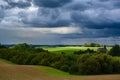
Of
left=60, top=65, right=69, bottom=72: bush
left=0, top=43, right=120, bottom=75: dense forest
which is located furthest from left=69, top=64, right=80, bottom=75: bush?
left=60, top=65, right=69, bottom=72: bush

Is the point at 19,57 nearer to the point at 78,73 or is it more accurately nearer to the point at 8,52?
the point at 8,52

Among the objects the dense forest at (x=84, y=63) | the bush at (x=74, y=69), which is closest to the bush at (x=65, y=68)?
the dense forest at (x=84, y=63)

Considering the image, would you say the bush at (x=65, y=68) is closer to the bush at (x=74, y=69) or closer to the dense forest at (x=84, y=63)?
the dense forest at (x=84, y=63)

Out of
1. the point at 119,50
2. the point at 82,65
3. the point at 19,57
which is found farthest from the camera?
the point at 119,50

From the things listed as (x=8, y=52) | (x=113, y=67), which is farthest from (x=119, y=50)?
(x=113, y=67)

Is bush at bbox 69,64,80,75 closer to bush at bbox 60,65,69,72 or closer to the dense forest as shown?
the dense forest

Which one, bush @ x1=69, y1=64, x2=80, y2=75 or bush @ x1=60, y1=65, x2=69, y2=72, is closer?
bush @ x1=69, y1=64, x2=80, y2=75

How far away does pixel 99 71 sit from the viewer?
7262 centimetres

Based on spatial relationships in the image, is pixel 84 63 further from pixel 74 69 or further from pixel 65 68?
pixel 65 68

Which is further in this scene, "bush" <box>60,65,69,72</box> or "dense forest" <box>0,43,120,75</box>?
"bush" <box>60,65,69,72</box>

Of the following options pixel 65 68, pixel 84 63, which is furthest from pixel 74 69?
pixel 65 68

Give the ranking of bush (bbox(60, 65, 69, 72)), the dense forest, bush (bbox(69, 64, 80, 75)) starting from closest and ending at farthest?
the dense forest, bush (bbox(69, 64, 80, 75)), bush (bbox(60, 65, 69, 72))

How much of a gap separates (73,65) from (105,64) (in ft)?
25.6

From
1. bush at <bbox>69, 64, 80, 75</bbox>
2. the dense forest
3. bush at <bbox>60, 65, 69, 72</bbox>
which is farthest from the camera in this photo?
bush at <bbox>60, 65, 69, 72</bbox>
